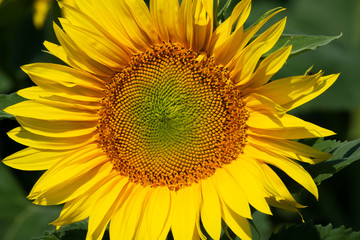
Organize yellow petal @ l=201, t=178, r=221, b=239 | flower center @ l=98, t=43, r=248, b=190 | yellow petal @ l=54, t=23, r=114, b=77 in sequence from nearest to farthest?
yellow petal @ l=201, t=178, r=221, b=239
yellow petal @ l=54, t=23, r=114, b=77
flower center @ l=98, t=43, r=248, b=190

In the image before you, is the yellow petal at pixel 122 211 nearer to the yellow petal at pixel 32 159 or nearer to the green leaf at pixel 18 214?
the yellow petal at pixel 32 159

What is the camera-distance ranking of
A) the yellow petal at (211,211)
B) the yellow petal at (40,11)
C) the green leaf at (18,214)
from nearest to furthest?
the yellow petal at (211,211) → the green leaf at (18,214) → the yellow petal at (40,11)

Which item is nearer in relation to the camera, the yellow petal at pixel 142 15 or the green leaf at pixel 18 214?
the yellow petal at pixel 142 15

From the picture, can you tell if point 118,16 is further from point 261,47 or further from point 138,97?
point 261,47

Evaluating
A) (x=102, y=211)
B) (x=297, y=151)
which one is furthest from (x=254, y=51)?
(x=102, y=211)

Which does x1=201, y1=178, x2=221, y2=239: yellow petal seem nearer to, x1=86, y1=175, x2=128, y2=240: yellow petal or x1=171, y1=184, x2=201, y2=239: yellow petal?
x1=171, y1=184, x2=201, y2=239: yellow petal

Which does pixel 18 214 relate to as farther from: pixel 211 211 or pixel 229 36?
pixel 229 36

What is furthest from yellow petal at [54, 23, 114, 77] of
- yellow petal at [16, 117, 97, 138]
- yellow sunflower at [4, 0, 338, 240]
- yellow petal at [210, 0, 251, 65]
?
yellow petal at [210, 0, 251, 65]

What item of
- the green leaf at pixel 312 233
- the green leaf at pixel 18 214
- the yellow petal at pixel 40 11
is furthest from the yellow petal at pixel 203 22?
the yellow petal at pixel 40 11
